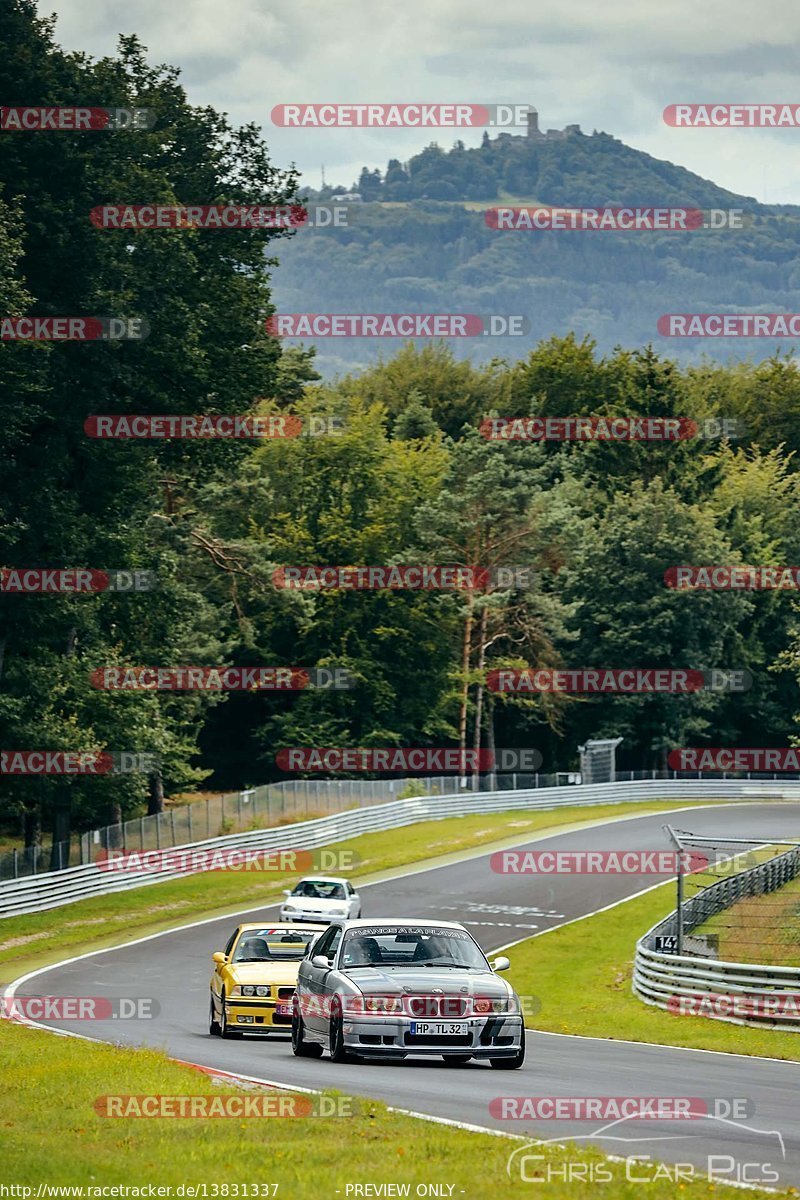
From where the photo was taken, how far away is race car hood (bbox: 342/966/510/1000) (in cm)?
1623

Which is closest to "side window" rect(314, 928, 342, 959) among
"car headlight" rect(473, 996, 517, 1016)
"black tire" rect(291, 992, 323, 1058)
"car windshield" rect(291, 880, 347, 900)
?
"black tire" rect(291, 992, 323, 1058)

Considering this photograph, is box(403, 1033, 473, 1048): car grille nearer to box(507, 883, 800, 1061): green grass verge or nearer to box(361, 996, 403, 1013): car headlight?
box(361, 996, 403, 1013): car headlight

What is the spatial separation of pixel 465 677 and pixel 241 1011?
59.2 metres

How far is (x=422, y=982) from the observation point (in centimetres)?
1636

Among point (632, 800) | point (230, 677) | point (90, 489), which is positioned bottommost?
point (632, 800)

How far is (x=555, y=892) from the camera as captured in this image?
46.8m

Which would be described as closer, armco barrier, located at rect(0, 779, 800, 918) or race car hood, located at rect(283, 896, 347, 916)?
race car hood, located at rect(283, 896, 347, 916)

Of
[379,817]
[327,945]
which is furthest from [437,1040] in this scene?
[379,817]

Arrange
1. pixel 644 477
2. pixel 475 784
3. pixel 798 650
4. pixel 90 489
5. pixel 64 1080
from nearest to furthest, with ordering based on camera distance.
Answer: pixel 64 1080
pixel 90 489
pixel 475 784
pixel 798 650
pixel 644 477

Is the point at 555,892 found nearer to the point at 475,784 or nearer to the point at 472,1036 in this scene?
the point at 475,784

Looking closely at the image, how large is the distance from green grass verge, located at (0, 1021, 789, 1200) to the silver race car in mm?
2535

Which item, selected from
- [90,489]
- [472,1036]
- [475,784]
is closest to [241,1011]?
[472,1036]

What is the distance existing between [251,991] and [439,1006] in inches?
212

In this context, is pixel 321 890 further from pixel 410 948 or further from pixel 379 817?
pixel 379 817
